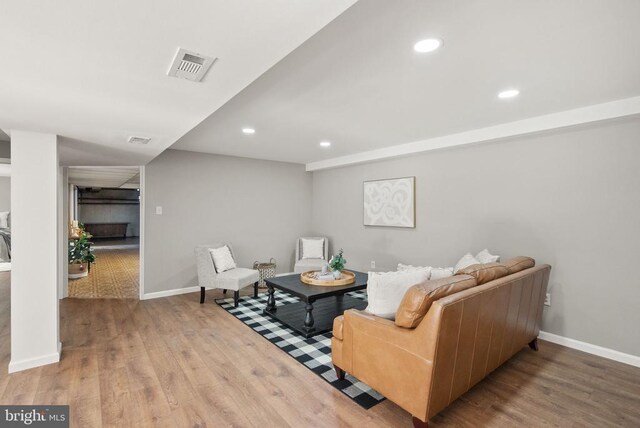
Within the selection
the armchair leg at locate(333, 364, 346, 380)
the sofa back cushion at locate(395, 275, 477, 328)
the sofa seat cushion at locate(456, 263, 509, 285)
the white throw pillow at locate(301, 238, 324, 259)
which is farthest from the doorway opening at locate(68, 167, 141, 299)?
the sofa seat cushion at locate(456, 263, 509, 285)

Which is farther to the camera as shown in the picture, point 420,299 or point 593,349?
point 593,349

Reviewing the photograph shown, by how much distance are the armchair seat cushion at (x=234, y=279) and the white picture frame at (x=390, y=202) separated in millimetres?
2085

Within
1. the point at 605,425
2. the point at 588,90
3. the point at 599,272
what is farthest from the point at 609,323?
the point at 588,90

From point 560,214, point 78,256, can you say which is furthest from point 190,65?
point 78,256

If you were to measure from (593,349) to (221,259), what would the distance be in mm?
4318

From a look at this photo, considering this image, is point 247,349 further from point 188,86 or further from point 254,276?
point 188,86

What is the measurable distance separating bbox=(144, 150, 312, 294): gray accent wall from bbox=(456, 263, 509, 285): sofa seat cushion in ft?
13.2

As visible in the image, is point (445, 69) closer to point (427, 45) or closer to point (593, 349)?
point (427, 45)

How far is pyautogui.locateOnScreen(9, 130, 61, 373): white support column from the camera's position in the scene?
8.57 ft

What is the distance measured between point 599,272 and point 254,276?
3.89m

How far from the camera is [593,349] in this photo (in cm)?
298

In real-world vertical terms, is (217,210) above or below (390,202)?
below

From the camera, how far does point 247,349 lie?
3010 mm

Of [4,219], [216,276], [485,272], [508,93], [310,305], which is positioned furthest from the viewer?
[4,219]
